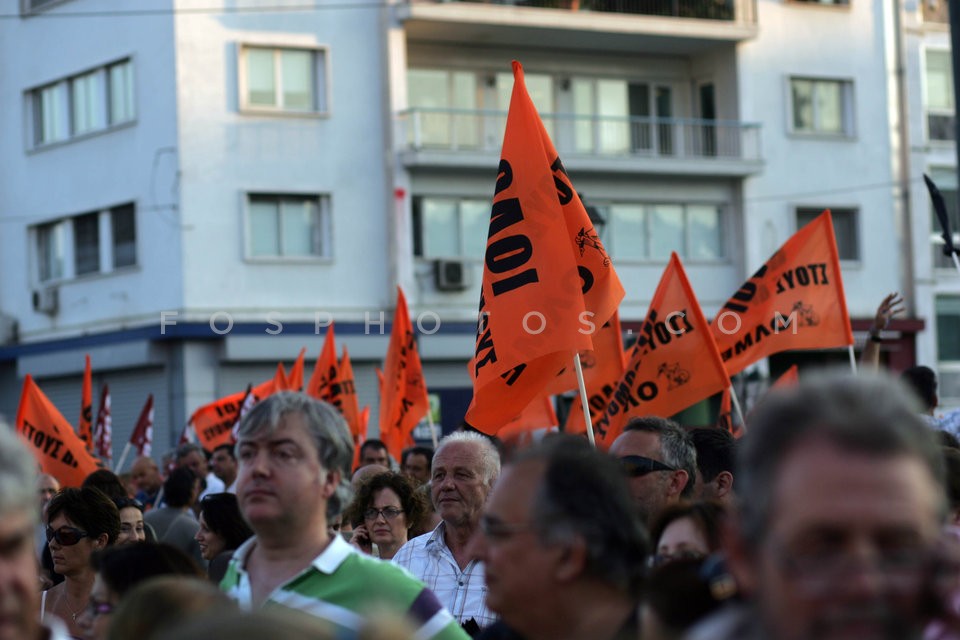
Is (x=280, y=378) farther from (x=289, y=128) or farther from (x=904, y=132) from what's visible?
(x=904, y=132)

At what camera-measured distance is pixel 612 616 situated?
11.6 feet

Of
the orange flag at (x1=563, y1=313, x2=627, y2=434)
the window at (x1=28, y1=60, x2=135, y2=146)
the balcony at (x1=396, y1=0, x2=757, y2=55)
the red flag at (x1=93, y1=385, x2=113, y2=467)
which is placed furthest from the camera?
the balcony at (x1=396, y1=0, x2=757, y2=55)

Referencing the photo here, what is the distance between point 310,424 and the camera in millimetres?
4672

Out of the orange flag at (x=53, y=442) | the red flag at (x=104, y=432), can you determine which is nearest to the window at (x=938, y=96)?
the red flag at (x=104, y=432)

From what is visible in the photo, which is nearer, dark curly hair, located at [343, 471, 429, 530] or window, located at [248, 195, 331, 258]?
dark curly hair, located at [343, 471, 429, 530]

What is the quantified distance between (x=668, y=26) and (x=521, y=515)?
28.7m

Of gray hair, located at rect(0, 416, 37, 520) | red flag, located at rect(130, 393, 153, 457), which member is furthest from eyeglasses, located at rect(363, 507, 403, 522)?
red flag, located at rect(130, 393, 153, 457)

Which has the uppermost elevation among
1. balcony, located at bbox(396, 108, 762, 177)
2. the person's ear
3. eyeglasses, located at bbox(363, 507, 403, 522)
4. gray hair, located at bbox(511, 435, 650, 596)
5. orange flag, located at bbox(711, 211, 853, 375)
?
balcony, located at bbox(396, 108, 762, 177)

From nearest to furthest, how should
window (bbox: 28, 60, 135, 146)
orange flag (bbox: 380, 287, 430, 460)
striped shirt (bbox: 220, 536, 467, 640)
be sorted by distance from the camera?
striped shirt (bbox: 220, 536, 467, 640) → orange flag (bbox: 380, 287, 430, 460) → window (bbox: 28, 60, 135, 146)

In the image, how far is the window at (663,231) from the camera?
31.3 metres

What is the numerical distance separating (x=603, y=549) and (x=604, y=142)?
1125 inches

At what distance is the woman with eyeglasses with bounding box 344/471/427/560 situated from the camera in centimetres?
830

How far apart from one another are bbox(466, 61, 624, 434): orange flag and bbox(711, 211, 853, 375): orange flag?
340cm

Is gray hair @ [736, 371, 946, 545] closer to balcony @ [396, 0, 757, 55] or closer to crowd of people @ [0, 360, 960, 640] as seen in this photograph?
crowd of people @ [0, 360, 960, 640]
